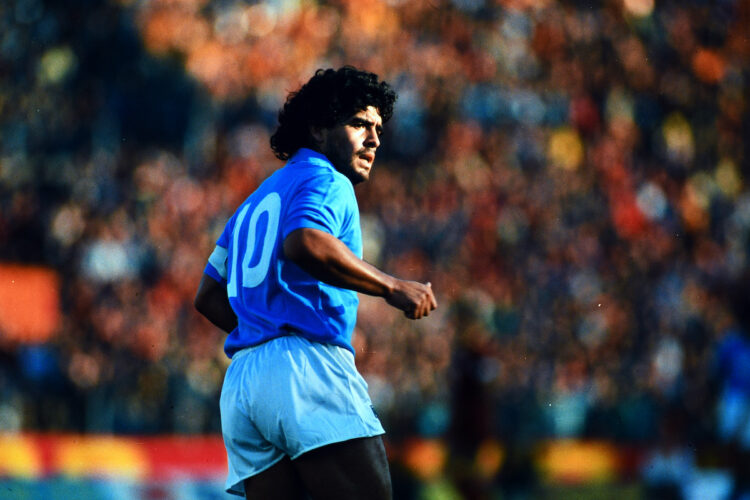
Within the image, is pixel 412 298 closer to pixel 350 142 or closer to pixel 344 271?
pixel 344 271

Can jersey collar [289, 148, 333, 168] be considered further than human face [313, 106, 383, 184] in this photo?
No

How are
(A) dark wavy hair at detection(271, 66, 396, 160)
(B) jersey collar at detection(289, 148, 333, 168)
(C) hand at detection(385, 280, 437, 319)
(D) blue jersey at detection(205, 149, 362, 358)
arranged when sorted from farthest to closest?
1. (A) dark wavy hair at detection(271, 66, 396, 160)
2. (B) jersey collar at detection(289, 148, 333, 168)
3. (D) blue jersey at detection(205, 149, 362, 358)
4. (C) hand at detection(385, 280, 437, 319)

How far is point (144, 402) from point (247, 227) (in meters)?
5.94

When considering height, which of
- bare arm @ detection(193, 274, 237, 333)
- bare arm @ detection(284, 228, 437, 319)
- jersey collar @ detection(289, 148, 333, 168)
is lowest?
bare arm @ detection(284, 228, 437, 319)

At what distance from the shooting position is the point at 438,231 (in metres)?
10.5

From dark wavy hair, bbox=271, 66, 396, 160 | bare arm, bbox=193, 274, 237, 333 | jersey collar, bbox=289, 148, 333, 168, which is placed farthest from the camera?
bare arm, bbox=193, 274, 237, 333

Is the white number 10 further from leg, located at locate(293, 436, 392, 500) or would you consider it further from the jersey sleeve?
leg, located at locate(293, 436, 392, 500)

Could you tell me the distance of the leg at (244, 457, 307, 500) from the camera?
258 cm

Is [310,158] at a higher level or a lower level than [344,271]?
higher

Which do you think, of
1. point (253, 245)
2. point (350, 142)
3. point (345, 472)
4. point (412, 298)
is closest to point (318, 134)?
point (350, 142)

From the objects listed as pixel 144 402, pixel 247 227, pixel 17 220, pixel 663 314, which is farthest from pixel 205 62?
pixel 247 227

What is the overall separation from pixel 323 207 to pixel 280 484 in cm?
70

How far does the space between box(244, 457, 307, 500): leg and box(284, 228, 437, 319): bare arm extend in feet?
1.62

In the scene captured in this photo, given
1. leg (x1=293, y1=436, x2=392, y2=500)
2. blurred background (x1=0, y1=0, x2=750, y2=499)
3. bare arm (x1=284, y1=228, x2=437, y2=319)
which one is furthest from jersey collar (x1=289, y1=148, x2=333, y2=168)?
blurred background (x1=0, y1=0, x2=750, y2=499)
